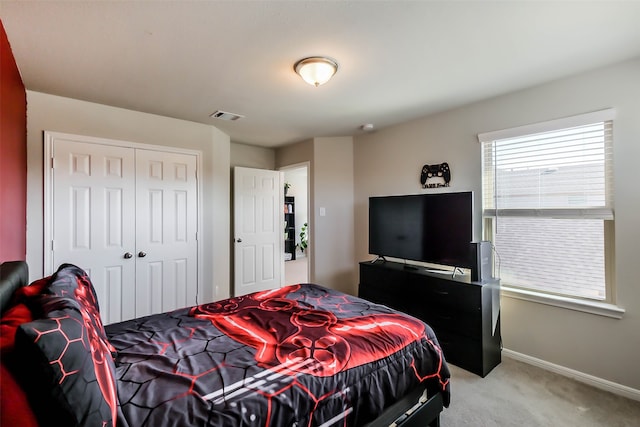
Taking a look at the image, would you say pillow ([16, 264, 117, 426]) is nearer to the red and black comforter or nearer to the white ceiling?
the red and black comforter

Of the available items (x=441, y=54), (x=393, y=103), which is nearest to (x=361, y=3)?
(x=441, y=54)

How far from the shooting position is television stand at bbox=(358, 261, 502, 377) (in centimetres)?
243

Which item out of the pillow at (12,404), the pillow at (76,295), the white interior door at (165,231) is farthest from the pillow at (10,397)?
the white interior door at (165,231)

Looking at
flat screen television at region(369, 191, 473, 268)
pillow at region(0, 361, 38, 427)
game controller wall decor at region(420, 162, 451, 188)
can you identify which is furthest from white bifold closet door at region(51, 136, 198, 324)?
game controller wall decor at region(420, 162, 451, 188)

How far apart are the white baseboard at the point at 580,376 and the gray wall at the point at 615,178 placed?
0.03m

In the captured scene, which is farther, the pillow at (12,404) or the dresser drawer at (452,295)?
the dresser drawer at (452,295)

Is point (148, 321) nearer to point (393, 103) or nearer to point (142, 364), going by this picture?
point (142, 364)

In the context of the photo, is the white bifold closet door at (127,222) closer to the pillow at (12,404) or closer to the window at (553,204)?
the pillow at (12,404)

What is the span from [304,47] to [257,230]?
312cm

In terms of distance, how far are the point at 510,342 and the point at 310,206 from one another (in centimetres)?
278

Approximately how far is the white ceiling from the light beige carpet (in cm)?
246

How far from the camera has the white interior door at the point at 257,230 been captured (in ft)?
14.5

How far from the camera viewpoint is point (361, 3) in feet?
5.18

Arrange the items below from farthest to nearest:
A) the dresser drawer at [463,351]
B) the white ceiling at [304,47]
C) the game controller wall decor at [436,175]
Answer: the game controller wall decor at [436,175], the dresser drawer at [463,351], the white ceiling at [304,47]
